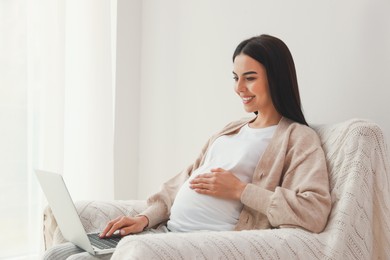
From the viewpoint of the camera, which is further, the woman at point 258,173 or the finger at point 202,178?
the finger at point 202,178

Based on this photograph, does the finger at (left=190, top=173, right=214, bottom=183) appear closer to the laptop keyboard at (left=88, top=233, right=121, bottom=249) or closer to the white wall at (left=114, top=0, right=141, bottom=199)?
the laptop keyboard at (left=88, top=233, right=121, bottom=249)

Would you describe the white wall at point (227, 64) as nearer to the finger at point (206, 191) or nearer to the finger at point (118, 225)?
the finger at point (206, 191)

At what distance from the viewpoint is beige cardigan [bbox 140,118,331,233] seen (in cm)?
133

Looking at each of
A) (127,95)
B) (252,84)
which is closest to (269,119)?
(252,84)

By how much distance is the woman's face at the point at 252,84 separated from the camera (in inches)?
64.0

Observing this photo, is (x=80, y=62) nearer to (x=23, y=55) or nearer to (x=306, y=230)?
(x=23, y=55)

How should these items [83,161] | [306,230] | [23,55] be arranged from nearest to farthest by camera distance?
1. [306,230]
2. [23,55]
3. [83,161]

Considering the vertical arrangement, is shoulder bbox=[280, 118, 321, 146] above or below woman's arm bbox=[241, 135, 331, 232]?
above

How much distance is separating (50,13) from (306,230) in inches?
64.4

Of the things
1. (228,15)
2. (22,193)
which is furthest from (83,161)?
(228,15)

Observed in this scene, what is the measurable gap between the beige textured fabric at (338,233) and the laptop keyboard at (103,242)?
0.28m

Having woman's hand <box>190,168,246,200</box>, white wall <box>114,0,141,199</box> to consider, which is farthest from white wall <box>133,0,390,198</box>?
woman's hand <box>190,168,246,200</box>

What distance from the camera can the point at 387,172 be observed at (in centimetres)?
141

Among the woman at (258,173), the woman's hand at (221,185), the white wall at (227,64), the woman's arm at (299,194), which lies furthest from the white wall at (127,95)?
the woman's arm at (299,194)
